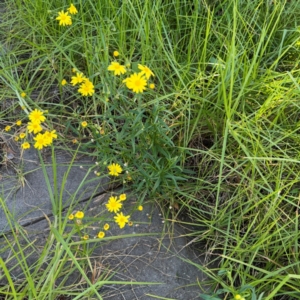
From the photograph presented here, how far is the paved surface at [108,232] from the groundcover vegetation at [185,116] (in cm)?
5

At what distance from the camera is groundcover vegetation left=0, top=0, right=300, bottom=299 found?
141cm

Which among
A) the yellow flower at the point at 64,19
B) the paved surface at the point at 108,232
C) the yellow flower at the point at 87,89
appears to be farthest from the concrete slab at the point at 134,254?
the yellow flower at the point at 64,19

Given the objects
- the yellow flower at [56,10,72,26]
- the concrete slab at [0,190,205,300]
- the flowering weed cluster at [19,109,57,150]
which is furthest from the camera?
the yellow flower at [56,10,72,26]

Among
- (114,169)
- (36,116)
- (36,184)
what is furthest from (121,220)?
(36,116)

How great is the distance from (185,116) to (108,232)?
1.71ft

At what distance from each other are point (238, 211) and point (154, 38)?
2.68 ft

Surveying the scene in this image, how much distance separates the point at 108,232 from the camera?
4.91 ft

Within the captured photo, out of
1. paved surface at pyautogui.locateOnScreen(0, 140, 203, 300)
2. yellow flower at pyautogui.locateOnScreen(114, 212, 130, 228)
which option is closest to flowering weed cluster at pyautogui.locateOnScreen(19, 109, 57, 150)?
paved surface at pyautogui.locateOnScreen(0, 140, 203, 300)

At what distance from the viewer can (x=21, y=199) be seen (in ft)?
5.08

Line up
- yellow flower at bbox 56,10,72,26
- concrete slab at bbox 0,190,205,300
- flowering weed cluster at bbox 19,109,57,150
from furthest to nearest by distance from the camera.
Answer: yellow flower at bbox 56,10,72,26 → flowering weed cluster at bbox 19,109,57,150 → concrete slab at bbox 0,190,205,300

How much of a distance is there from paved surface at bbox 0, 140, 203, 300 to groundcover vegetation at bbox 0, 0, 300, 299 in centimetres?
5

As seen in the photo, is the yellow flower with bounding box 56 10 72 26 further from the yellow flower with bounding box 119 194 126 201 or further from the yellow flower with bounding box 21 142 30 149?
the yellow flower with bounding box 119 194 126 201

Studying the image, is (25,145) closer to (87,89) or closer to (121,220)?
(87,89)

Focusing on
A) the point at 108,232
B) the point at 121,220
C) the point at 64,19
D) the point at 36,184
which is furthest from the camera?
Result: the point at 64,19
